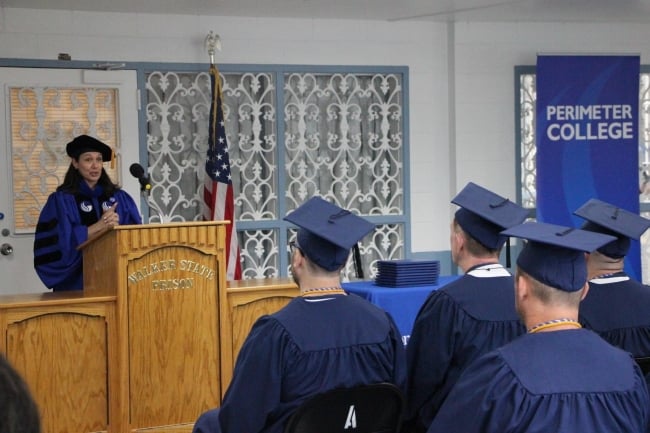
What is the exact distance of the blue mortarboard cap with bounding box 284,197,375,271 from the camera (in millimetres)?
3178

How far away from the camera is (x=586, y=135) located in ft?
26.2

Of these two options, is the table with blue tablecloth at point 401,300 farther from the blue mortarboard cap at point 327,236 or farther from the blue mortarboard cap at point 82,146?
the blue mortarboard cap at point 327,236

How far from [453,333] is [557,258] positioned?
93cm

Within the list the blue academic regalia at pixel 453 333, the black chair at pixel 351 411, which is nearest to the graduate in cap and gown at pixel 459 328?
the blue academic regalia at pixel 453 333

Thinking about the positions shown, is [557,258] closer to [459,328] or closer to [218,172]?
[459,328]

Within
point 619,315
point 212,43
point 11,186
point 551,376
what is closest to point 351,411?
point 551,376

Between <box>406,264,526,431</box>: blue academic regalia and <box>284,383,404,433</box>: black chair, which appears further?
<box>406,264,526,431</box>: blue academic regalia

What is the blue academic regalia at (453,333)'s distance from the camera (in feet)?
10.6

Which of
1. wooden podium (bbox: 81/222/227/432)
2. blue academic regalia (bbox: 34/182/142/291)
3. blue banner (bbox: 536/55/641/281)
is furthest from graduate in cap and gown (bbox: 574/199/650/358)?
blue banner (bbox: 536/55/641/281)

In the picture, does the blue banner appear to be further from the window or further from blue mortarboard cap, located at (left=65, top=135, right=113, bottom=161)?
blue mortarboard cap, located at (left=65, top=135, right=113, bottom=161)

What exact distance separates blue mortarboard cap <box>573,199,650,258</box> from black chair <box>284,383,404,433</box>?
1.14 m

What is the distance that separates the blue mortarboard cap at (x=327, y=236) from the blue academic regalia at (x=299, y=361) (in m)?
0.13

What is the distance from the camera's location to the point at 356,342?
307cm

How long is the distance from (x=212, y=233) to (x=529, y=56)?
4356mm
